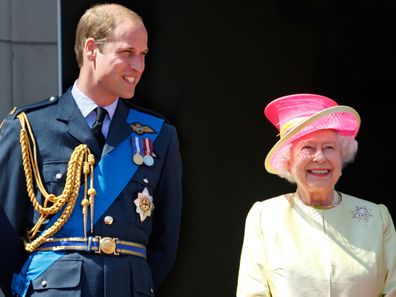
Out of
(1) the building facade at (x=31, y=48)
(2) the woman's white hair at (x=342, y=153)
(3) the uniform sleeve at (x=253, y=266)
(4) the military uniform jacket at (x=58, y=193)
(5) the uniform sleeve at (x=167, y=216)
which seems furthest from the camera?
(1) the building facade at (x=31, y=48)

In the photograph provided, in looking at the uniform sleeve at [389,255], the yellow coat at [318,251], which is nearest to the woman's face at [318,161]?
the yellow coat at [318,251]

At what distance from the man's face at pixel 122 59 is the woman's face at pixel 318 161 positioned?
0.65m

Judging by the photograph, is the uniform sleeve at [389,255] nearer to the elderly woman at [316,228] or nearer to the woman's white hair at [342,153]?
the elderly woman at [316,228]

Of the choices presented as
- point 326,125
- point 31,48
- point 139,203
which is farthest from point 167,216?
point 31,48

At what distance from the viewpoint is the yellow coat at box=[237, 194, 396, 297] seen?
3943mm

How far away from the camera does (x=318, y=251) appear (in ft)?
13.1

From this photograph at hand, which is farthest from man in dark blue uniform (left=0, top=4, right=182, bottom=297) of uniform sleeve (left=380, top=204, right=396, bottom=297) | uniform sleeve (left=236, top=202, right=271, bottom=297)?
uniform sleeve (left=380, top=204, right=396, bottom=297)

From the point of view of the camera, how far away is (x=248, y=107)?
5457 millimetres

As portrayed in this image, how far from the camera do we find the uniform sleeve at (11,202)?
398 centimetres

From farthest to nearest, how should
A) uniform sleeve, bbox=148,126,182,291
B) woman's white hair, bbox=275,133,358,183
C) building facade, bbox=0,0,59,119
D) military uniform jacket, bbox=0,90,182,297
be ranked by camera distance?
1. building facade, bbox=0,0,59,119
2. uniform sleeve, bbox=148,126,182,291
3. woman's white hair, bbox=275,133,358,183
4. military uniform jacket, bbox=0,90,182,297

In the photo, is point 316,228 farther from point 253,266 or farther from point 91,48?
point 91,48

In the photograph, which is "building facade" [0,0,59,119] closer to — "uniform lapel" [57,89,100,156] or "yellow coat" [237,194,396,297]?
"uniform lapel" [57,89,100,156]

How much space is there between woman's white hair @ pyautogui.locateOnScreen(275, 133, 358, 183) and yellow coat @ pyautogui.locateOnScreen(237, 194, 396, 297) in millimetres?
110

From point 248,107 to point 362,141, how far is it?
1.88 feet
